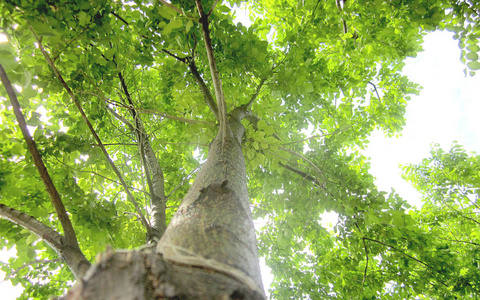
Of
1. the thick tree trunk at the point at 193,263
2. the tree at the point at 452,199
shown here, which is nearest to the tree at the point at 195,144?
the thick tree trunk at the point at 193,263

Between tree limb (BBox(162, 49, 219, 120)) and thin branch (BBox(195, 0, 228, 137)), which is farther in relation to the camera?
tree limb (BBox(162, 49, 219, 120))

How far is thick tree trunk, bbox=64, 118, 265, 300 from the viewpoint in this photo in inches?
19.0

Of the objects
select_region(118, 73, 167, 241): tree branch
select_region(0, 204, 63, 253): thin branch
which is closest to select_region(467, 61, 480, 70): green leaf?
select_region(118, 73, 167, 241): tree branch

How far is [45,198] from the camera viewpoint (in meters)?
1.70

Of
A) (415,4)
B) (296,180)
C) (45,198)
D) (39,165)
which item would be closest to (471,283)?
(296,180)

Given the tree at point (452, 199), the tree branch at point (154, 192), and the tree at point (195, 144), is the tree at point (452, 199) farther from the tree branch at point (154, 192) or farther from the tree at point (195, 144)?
the tree branch at point (154, 192)

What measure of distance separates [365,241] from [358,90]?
2.03 metres

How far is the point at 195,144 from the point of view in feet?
7.26

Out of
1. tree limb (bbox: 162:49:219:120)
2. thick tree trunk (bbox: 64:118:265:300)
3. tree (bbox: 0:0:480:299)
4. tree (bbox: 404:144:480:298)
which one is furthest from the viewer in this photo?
tree (bbox: 404:144:480:298)

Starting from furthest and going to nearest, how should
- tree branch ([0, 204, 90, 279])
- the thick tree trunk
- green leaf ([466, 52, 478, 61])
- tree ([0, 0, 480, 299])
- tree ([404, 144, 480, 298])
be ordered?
tree ([404, 144, 480, 298]), green leaf ([466, 52, 478, 61]), tree branch ([0, 204, 90, 279]), tree ([0, 0, 480, 299]), the thick tree trunk

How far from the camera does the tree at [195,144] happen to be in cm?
71

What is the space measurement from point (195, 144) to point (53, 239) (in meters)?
1.32

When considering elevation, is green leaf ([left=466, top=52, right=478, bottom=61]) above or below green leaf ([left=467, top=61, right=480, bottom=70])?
above

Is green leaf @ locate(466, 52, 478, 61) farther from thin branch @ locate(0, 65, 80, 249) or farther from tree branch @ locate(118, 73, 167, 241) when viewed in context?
thin branch @ locate(0, 65, 80, 249)
